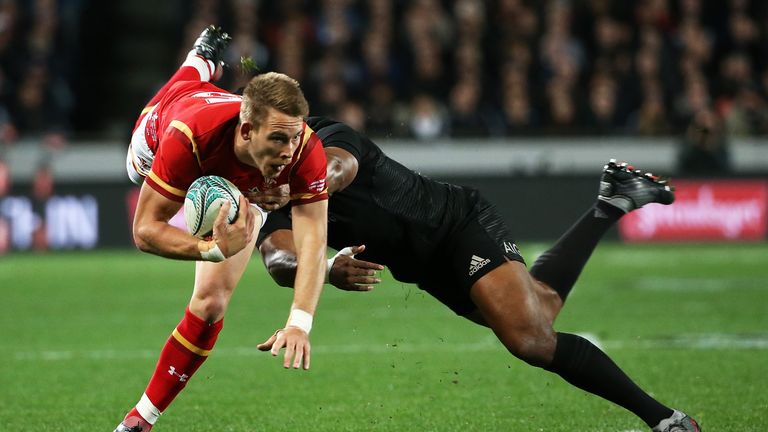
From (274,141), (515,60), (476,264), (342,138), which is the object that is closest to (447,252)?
(476,264)

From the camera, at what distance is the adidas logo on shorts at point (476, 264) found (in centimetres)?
543

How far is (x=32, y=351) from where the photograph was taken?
8.34 meters

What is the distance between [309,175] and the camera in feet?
16.1

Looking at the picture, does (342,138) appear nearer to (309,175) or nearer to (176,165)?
(309,175)

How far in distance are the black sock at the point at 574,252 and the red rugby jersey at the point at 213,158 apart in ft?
5.61

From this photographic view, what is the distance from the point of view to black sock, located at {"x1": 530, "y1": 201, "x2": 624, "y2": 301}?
20.4 ft

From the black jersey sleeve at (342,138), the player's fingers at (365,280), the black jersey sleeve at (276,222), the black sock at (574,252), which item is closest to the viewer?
the player's fingers at (365,280)

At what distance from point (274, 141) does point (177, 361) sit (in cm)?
139

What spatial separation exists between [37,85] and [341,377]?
1081cm

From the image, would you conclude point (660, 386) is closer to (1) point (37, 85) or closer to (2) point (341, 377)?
(2) point (341, 377)

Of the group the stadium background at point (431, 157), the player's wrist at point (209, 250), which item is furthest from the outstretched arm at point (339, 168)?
the stadium background at point (431, 157)

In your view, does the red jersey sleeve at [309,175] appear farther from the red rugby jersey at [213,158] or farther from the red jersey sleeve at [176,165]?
the red jersey sleeve at [176,165]

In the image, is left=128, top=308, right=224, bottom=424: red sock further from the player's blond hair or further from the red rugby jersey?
the player's blond hair

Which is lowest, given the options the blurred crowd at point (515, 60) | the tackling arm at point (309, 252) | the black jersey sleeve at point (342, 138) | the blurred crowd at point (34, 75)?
the blurred crowd at point (34, 75)
